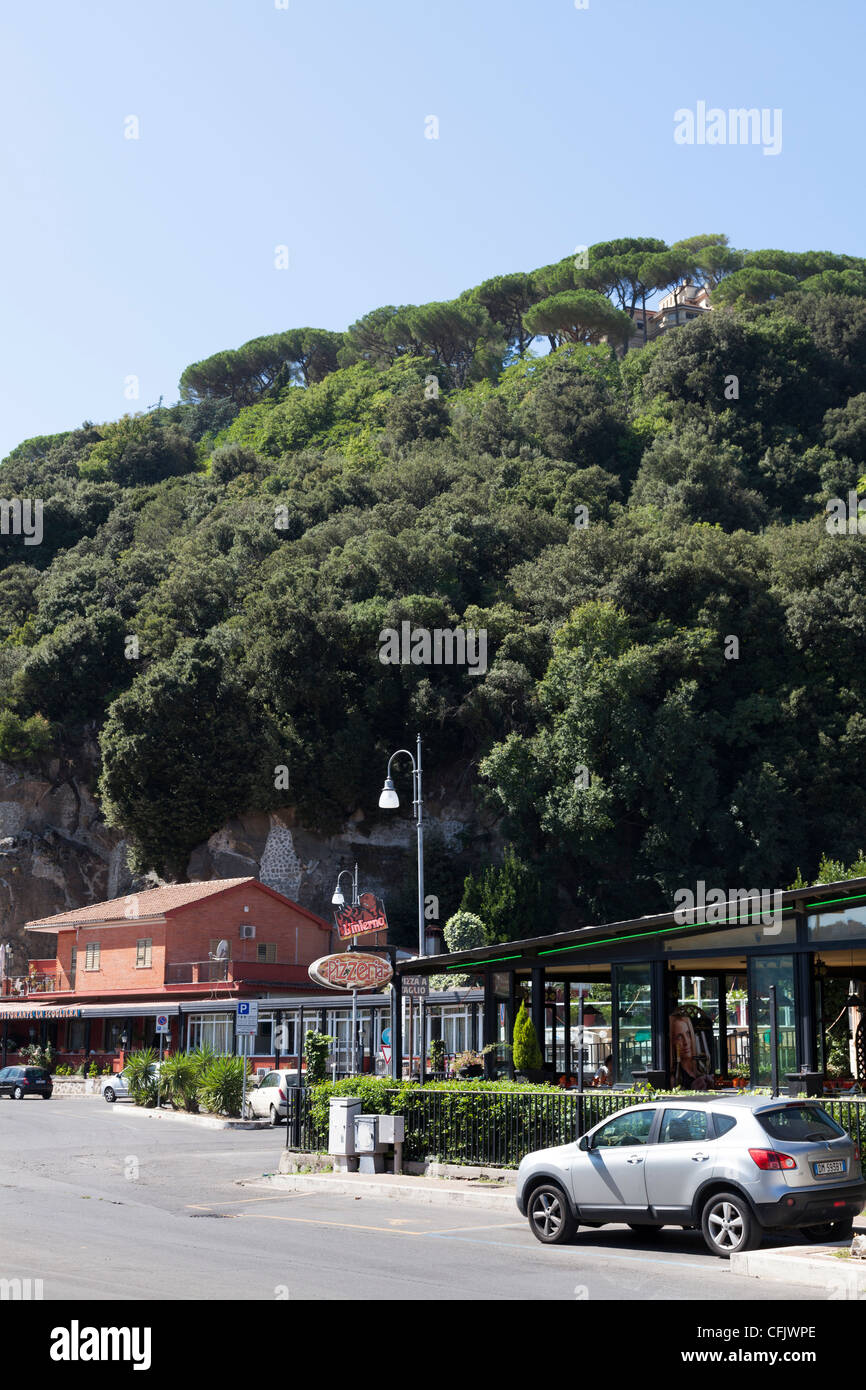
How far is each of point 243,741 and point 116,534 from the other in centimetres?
2888

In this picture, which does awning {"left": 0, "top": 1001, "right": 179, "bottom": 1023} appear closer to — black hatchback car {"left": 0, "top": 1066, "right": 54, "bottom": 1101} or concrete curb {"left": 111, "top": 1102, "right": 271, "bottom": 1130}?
black hatchback car {"left": 0, "top": 1066, "right": 54, "bottom": 1101}

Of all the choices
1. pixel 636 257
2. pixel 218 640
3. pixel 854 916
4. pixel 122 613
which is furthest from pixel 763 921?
pixel 636 257

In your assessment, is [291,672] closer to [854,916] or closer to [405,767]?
[405,767]

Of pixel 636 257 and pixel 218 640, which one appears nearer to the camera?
pixel 218 640

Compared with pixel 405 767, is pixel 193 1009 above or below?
below

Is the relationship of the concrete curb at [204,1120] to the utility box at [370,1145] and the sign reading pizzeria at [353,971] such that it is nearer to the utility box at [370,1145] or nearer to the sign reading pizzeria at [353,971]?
the sign reading pizzeria at [353,971]

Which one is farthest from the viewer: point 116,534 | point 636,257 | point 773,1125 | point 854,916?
point 636,257

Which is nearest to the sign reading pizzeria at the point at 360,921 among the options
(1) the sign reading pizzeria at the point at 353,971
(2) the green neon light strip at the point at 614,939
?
(1) the sign reading pizzeria at the point at 353,971

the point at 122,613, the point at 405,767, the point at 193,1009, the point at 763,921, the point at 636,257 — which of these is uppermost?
the point at 636,257

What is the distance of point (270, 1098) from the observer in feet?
113

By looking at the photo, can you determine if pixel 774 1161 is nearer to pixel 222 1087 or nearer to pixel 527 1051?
pixel 527 1051

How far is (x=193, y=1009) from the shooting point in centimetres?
4750

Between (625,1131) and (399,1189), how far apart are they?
5693 millimetres
